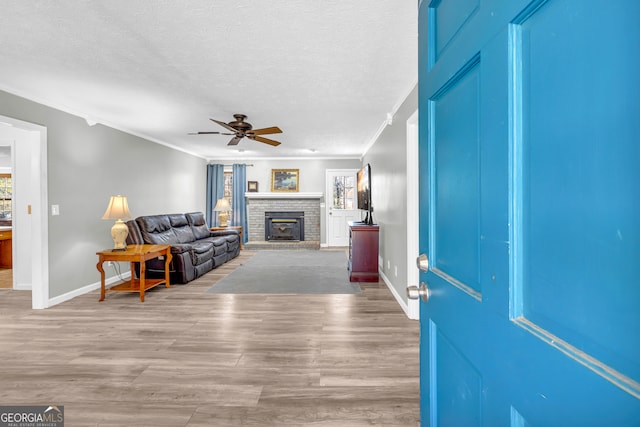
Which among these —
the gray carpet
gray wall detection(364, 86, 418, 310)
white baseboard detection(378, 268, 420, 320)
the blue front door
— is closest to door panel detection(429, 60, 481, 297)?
the blue front door

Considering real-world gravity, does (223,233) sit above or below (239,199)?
below

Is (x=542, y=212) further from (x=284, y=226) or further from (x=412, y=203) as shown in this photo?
(x=284, y=226)

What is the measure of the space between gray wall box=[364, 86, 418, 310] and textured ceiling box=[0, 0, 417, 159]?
266 millimetres

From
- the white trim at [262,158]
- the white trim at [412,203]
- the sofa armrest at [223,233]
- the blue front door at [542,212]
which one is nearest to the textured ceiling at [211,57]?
the white trim at [412,203]

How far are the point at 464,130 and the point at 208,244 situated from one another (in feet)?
16.4

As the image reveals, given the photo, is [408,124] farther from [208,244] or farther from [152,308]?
[208,244]

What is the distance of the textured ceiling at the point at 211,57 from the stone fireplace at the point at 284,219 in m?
3.81

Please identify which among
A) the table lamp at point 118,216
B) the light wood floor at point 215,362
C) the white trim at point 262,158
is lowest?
the light wood floor at point 215,362

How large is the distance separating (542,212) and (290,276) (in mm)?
4483

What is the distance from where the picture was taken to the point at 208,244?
5.16m

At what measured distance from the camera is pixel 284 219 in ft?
25.9

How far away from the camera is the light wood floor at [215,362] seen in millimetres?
1726

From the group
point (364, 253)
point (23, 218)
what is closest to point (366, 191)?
point (364, 253)

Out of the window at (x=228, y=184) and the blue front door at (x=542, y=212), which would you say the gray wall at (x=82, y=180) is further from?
the blue front door at (x=542, y=212)
